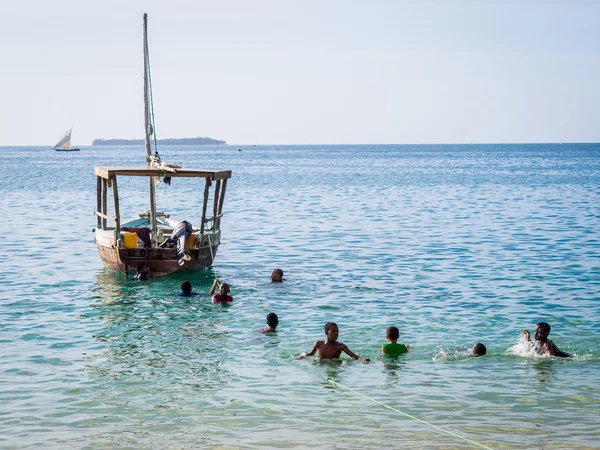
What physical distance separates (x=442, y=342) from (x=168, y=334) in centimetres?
601

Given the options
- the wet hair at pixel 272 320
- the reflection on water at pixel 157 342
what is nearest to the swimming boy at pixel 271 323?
the wet hair at pixel 272 320

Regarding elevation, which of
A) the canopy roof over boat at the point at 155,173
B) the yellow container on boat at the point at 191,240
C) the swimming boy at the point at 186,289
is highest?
the canopy roof over boat at the point at 155,173

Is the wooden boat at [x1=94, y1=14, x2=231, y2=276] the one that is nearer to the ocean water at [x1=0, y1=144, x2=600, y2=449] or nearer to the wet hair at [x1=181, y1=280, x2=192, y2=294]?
the ocean water at [x1=0, y1=144, x2=600, y2=449]

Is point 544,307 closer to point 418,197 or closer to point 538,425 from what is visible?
point 538,425

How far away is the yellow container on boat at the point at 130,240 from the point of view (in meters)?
25.0

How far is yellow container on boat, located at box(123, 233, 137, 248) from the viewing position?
25.0 metres

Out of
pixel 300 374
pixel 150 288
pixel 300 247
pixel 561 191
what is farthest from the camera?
pixel 561 191

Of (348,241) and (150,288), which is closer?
(150,288)

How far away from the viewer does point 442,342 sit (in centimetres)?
1742

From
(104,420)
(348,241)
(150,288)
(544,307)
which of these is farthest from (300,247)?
(104,420)

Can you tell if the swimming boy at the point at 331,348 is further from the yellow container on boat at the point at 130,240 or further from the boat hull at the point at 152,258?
the yellow container on boat at the point at 130,240

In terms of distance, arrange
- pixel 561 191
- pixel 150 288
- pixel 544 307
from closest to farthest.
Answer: pixel 544 307 → pixel 150 288 → pixel 561 191

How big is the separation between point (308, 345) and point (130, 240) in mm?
9710

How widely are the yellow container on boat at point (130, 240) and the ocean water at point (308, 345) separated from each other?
3.63ft
